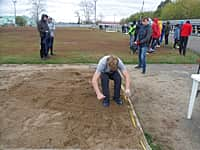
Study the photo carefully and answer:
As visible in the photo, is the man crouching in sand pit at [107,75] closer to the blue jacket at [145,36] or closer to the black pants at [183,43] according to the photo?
the blue jacket at [145,36]

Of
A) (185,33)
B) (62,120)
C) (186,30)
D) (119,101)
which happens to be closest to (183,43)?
(185,33)

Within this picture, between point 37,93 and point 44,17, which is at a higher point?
point 44,17

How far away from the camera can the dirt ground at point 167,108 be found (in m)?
3.97

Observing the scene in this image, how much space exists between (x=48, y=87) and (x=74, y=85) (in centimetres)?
57

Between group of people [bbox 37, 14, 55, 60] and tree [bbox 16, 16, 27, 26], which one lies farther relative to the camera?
tree [bbox 16, 16, 27, 26]

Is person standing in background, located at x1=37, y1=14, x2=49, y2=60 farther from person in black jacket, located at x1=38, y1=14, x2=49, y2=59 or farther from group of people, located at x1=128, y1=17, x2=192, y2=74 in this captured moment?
group of people, located at x1=128, y1=17, x2=192, y2=74

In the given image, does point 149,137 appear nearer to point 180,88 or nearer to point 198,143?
point 198,143

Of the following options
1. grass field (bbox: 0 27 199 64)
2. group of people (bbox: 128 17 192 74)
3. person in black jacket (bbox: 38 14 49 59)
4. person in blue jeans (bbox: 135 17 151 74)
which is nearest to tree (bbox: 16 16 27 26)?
grass field (bbox: 0 27 199 64)

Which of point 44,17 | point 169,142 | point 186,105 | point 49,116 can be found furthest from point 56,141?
point 44,17

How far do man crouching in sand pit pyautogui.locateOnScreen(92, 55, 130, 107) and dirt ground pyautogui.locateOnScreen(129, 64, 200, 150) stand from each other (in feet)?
2.09

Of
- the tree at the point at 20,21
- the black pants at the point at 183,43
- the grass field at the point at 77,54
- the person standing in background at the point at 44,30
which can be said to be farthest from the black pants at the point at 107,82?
the tree at the point at 20,21

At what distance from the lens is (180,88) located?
663 cm

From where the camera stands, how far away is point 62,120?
13.3ft

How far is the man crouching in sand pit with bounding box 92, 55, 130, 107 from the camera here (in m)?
4.39
